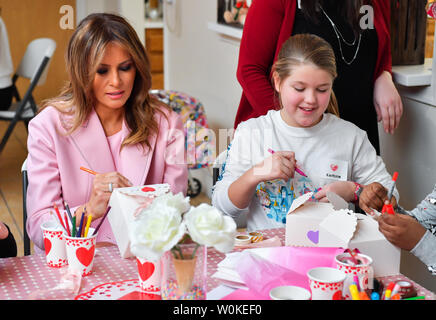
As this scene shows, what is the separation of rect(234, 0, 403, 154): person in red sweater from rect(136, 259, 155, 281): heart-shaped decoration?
0.90 meters

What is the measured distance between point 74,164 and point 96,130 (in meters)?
0.11

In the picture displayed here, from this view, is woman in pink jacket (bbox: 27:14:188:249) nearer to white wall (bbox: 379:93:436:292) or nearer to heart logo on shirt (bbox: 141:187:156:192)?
heart logo on shirt (bbox: 141:187:156:192)

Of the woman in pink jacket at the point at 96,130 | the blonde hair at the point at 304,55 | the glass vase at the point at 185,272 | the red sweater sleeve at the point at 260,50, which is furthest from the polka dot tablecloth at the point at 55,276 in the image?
the red sweater sleeve at the point at 260,50

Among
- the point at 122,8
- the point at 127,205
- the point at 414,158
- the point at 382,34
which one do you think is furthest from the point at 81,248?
the point at 122,8

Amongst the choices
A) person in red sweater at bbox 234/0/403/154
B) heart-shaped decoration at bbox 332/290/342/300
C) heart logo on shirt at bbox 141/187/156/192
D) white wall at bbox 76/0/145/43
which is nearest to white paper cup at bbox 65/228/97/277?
heart logo on shirt at bbox 141/187/156/192

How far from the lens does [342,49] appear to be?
6.53ft

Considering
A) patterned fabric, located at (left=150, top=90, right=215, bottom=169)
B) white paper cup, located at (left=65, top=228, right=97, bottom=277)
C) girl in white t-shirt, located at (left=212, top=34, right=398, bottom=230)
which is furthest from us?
patterned fabric, located at (left=150, top=90, right=215, bottom=169)

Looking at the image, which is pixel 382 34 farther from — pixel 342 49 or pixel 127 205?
pixel 127 205

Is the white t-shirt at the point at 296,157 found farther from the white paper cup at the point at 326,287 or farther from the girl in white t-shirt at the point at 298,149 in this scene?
the white paper cup at the point at 326,287

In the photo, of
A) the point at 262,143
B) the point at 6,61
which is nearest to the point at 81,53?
the point at 262,143

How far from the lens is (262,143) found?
183cm

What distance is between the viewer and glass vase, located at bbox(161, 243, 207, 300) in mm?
1131

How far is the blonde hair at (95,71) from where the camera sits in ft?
5.51

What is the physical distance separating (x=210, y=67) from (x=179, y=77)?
70 centimetres
